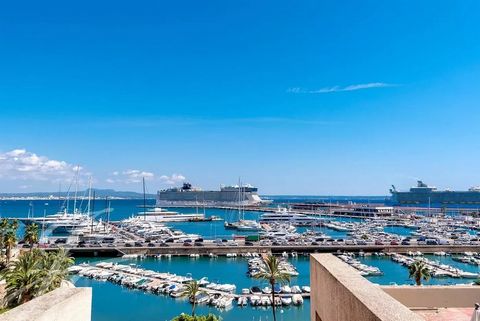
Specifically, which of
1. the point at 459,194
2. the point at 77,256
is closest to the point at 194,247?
the point at 77,256

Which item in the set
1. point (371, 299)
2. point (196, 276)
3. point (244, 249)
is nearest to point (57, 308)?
point (371, 299)

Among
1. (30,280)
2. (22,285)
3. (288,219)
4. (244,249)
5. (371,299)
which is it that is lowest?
(244,249)

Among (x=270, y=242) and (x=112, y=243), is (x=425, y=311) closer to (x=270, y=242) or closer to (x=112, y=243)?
(x=270, y=242)

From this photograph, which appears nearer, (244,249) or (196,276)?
(196,276)

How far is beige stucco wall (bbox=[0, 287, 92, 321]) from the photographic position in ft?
16.3

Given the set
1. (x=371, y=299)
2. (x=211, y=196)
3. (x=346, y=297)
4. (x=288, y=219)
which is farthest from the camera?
(x=211, y=196)

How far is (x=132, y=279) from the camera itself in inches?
1485

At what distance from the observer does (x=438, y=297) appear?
6.63 metres

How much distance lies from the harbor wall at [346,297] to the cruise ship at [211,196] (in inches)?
6221

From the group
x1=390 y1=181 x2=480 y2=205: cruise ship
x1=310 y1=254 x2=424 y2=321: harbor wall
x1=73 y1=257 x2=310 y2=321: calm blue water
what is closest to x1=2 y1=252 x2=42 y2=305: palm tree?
x1=73 y1=257 x2=310 y2=321: calm blue water

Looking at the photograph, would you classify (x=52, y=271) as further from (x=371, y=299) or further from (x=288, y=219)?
(x=288, y=219)

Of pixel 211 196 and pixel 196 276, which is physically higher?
pixel 211 196

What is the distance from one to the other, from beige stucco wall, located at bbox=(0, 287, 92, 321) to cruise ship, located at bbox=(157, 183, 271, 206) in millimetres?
157646

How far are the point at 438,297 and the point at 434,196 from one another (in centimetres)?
18493
